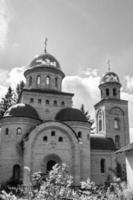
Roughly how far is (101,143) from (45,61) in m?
12.4

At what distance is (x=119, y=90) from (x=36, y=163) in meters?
18.3

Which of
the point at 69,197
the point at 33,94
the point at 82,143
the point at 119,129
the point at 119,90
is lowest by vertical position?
the point at 69,197

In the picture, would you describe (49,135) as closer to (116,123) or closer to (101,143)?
(101,143)

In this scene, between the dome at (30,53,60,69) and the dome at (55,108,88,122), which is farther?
the dome at (30,53,60,69)

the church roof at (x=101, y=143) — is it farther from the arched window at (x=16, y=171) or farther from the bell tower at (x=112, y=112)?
the arched window at (x=16, y=171)

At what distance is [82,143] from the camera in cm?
2698

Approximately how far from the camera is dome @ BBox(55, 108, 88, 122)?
28.0 metres

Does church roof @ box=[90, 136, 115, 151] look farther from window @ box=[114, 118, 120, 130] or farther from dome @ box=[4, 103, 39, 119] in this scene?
dome @ box=[4, 103, 39, 119]

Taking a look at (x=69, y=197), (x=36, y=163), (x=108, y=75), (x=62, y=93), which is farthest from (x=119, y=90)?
(x=69, y=197)

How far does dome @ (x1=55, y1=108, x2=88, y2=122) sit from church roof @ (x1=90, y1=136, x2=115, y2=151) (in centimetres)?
359

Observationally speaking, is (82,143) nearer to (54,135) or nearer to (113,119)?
(54,135)

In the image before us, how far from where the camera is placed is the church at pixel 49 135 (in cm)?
2500

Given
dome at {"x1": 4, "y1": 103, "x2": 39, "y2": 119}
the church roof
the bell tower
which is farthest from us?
the bell tower

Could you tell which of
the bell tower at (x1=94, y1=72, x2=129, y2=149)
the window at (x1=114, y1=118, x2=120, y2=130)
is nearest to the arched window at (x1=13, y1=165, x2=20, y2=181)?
the bell tower at (x1=94, y1=72, x2=129, y2=149)
